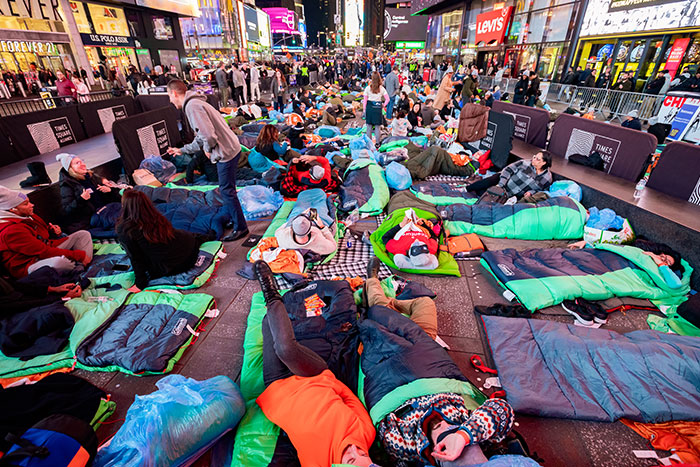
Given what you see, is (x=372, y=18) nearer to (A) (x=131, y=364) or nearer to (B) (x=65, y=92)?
(B) (x=65, y=92)

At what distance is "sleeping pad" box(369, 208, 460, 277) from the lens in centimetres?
373

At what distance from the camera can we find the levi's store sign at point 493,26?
16.9m

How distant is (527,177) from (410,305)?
11.4ft

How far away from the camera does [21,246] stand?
3.10 metres

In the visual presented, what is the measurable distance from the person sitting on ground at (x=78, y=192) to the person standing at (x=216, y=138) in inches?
66.7

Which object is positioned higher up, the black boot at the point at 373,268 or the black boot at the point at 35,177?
the black boot at the point at 35,177

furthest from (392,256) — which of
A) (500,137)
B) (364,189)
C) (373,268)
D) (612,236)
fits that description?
(500,137)

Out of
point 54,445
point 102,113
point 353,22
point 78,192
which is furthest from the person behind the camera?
point 353,22

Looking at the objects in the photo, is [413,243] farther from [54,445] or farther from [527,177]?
[54,445]

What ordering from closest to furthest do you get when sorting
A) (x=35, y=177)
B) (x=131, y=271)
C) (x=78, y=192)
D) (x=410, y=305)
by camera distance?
1. (x=410, y=305)
2. (x=131, y=271)
3. (x=78, y=192)
4. (x=35, y=177)

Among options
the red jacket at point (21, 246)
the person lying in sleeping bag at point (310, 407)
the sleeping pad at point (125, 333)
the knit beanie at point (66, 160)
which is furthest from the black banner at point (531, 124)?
the red jacket at point (21, 246)

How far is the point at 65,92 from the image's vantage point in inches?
441

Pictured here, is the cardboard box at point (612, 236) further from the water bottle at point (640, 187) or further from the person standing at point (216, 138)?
the person standing at point (216, 138)

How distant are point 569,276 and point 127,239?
456 centimetres
